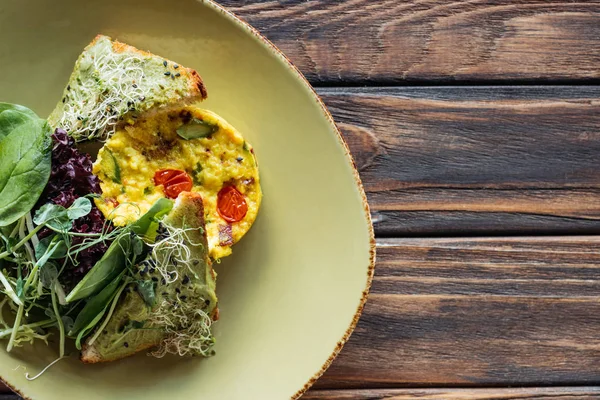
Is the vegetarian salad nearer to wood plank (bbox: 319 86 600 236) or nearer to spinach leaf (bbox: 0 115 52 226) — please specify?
spinach leaf (bbox: 0 115 52 226)

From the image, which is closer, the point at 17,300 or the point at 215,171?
the point at 17,300

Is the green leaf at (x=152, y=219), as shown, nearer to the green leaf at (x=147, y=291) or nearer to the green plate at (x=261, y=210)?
the green leaf at (x=147, y=291)

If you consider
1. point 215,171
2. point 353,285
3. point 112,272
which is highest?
point 215,171

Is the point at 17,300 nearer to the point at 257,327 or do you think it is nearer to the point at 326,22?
the point at 257,327

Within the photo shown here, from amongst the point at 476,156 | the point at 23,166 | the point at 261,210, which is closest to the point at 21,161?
the point at 23,166

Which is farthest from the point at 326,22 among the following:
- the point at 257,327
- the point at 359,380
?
the point at 359,380

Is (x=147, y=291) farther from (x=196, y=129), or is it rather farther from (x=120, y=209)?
(x=196, y=129)

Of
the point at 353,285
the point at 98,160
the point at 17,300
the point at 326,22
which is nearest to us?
the point at 17,300
